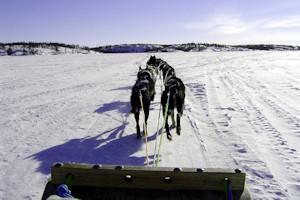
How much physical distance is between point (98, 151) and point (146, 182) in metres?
2.82

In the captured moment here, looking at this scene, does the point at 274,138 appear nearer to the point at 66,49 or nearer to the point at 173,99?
the point at 173,99

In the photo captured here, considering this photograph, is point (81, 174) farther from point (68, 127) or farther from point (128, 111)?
point (128, 111)

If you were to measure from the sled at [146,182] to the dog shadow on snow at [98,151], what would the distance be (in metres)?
2.02

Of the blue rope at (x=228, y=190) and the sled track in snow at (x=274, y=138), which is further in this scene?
the sled track in snow at (x=274, y=138)

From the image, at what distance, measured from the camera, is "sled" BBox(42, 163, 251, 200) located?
2.47m

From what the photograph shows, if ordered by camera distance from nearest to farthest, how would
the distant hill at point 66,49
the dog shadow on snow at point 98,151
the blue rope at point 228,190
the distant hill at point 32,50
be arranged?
the blue rope at point 228,190 → the dog shadow on snow at point 98,151 → the distant hill at point 32,50 → the distant hill at point 66,49

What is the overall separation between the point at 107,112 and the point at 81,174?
5301mm

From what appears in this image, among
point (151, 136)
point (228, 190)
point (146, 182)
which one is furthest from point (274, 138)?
point (146, 182)

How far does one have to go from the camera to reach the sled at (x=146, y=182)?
2.47 m

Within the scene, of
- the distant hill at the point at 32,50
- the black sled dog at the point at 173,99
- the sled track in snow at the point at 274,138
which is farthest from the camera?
the distant hill at the point at 32,50

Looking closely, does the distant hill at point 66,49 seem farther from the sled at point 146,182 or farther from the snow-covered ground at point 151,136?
the sled at point 146,182

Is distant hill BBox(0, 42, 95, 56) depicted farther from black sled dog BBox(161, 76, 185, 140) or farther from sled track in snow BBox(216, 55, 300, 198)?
black sled dog BBox(161, 76, 185, 140)

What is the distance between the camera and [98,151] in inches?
205

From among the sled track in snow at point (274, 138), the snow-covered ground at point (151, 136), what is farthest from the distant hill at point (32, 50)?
the sled track in snow at point (274, 138)
